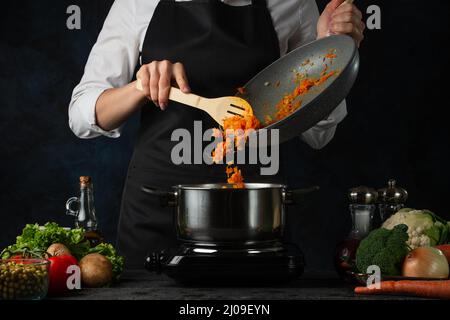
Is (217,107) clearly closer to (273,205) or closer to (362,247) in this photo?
(273,205)

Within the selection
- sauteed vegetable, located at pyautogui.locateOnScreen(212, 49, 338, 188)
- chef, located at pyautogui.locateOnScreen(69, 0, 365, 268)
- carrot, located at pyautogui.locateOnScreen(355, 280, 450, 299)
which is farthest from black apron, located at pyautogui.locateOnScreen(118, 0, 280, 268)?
carrot, located at pyautogui.locateOnScreen(355, 280, 450, 299)

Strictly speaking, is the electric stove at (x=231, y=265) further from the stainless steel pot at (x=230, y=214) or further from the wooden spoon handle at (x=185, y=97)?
the wooden spoon handle at (x=185, y=97)

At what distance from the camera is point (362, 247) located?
1747 millimetres

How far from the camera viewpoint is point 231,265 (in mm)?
1691

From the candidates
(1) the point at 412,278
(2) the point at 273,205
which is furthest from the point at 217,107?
(1) the point at 412,278

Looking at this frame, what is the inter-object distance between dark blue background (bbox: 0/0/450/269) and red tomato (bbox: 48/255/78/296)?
6.18 feet

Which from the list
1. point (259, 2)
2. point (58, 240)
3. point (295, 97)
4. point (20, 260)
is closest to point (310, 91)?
point (295, 97)

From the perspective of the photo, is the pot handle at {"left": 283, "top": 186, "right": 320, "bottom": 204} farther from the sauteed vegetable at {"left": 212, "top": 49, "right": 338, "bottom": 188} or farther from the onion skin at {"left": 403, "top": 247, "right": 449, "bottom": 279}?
the onion skin at {"left": 403, "top": 247, "right": 449, "bottom": 279}

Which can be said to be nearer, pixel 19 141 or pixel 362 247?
pixel 362 247

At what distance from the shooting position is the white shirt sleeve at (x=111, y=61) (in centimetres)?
252

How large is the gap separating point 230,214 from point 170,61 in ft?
3.13

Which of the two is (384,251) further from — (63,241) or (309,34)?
(309,34)

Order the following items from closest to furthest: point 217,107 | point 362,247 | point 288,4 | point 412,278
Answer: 1. point 412,278
2. point 362,247
3. point 217,107
4. point 288,4

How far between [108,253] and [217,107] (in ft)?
1.56
